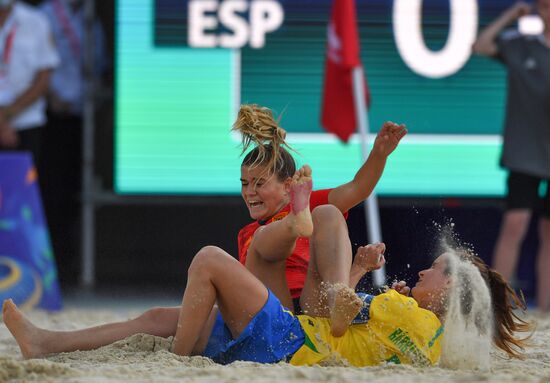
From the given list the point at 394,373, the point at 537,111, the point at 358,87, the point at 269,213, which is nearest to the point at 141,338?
the point at 269,213

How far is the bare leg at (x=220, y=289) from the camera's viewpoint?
13.5 feet

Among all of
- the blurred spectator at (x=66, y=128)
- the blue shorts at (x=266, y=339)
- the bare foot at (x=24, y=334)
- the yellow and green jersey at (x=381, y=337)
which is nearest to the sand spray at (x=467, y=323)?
the yellow and green jersey at (x=381, y=337)

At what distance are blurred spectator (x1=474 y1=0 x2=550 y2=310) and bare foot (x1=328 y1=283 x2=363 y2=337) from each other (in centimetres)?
341

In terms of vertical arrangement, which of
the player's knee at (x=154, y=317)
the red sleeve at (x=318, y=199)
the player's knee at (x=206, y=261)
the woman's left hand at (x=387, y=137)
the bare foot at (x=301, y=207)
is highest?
the woman's left hand at (x=387, y=137)

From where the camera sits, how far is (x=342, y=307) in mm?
3957

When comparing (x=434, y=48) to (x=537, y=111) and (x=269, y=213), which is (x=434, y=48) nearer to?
(x=537, y=111)

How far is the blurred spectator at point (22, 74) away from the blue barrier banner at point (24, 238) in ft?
2.61

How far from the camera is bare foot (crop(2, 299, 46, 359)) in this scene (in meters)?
4.54

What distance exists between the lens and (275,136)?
4.61m

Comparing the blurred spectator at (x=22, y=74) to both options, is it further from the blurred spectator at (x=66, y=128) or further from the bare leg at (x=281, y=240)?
the bare leg at (x=281, y=240)

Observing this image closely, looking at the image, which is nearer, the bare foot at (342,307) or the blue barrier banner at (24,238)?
the bare foot at (342,307)

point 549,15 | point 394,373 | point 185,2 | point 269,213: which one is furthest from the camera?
point 185,2

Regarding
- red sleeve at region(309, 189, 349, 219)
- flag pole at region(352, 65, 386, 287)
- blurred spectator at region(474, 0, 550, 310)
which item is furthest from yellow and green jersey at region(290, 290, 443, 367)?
blurred spectator at region(474, 0, 550, 310)

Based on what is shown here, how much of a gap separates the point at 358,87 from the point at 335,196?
114 inches
